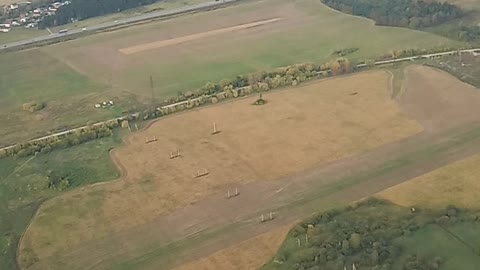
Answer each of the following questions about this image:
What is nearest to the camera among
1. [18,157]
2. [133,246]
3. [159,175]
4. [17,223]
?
[133,246]

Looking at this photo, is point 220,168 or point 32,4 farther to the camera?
point 32,4

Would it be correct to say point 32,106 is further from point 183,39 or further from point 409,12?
point 409,12

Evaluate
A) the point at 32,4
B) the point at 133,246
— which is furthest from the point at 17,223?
the point at 32,4

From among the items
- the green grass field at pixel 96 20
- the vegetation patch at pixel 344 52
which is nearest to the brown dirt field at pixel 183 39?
the vegetation patch at pixel 344 52

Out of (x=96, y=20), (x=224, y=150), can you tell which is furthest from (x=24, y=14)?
(x=224, y=150)

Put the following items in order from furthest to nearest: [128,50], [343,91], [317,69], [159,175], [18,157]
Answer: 1. [128,50]
2. [317,69]
3. [343,91]
4. [18,157]
5. [159,175]

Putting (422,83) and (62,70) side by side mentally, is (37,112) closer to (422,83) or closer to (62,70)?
(62,70)

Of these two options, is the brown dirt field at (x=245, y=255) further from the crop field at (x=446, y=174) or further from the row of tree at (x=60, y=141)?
the row of tree at (x=60, y=141)
